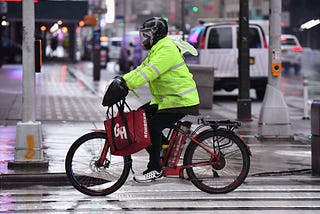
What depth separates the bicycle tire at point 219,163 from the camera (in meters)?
8.53

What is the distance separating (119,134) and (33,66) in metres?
2.24

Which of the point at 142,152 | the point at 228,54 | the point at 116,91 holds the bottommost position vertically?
the point at 142,152

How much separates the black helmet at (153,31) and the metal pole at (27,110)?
2116mm

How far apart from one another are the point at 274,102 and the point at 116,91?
5.88 meters

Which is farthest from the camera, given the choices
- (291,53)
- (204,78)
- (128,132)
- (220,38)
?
(291,53)

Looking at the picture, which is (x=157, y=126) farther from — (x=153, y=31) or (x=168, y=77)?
(x=153, y=31)

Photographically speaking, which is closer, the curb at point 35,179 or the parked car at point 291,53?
the curb at point 35,179

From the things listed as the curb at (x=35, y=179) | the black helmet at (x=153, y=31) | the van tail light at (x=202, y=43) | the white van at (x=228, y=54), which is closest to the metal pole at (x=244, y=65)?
the white van at (x=228, y=54)

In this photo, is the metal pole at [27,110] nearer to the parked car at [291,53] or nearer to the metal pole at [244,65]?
the metal pole at [244,65]

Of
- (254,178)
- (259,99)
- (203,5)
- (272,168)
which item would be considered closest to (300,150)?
(272,168)

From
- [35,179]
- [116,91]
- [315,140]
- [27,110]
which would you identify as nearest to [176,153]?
[116,91]

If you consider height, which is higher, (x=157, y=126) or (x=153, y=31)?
(x=153, y=31)

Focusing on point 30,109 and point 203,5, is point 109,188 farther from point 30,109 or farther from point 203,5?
point 203,5

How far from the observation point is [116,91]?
26.7ft
